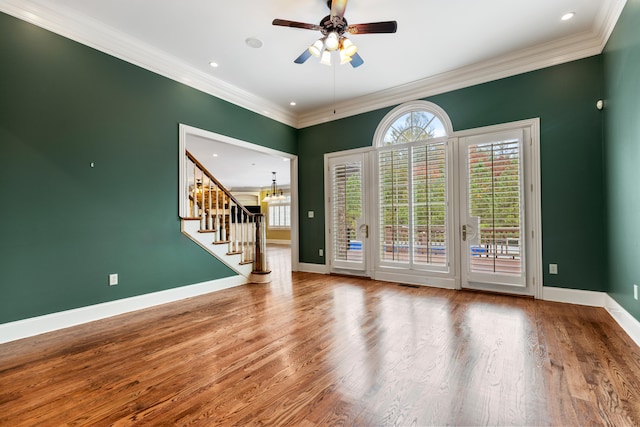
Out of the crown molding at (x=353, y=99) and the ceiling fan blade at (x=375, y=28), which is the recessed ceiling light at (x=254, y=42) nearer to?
the crown molding at (x=353, y=99)

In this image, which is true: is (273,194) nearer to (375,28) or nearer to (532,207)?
(532,207)

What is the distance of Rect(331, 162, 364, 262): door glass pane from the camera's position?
17.9ft

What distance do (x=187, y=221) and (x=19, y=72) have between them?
2.28 m

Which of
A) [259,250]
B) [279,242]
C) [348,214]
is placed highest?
[348,214]

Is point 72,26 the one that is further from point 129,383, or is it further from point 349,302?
point 349,302

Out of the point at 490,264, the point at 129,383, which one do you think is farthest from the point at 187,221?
the point at 490,264

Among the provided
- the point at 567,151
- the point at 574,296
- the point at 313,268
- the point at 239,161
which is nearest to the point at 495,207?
the point at 567,151

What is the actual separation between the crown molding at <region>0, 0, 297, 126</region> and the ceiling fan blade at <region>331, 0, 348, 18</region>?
2.44m

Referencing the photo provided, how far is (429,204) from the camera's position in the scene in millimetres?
4652

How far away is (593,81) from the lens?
3.56 metres

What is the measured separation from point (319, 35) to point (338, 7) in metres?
0.80

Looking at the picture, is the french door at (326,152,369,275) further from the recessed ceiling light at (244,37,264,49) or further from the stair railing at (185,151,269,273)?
the recessed ceiling light at (244,37,264,49)

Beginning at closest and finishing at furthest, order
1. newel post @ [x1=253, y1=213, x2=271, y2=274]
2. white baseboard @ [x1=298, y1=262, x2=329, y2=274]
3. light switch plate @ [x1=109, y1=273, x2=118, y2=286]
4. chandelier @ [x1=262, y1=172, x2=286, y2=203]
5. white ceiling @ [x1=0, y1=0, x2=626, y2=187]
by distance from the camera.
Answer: white ceiling @ [x1=0, y1=0, x2=626, y2=187] → light switch plate @ [x1=109, y1=273, x2=118, y2=286] → newel post @ [x1=253, y1=213, x2=271, y2=274] → white baseboard @ [x1=298, y1=262, x2=329, y2=274] → chandelier @ [x1=262, y1=172, x2=286, y2=203]

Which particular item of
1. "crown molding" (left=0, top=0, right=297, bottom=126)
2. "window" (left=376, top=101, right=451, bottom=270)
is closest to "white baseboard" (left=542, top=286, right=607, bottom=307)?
"window" (left=376, top=101, right=451, bottom=270)
